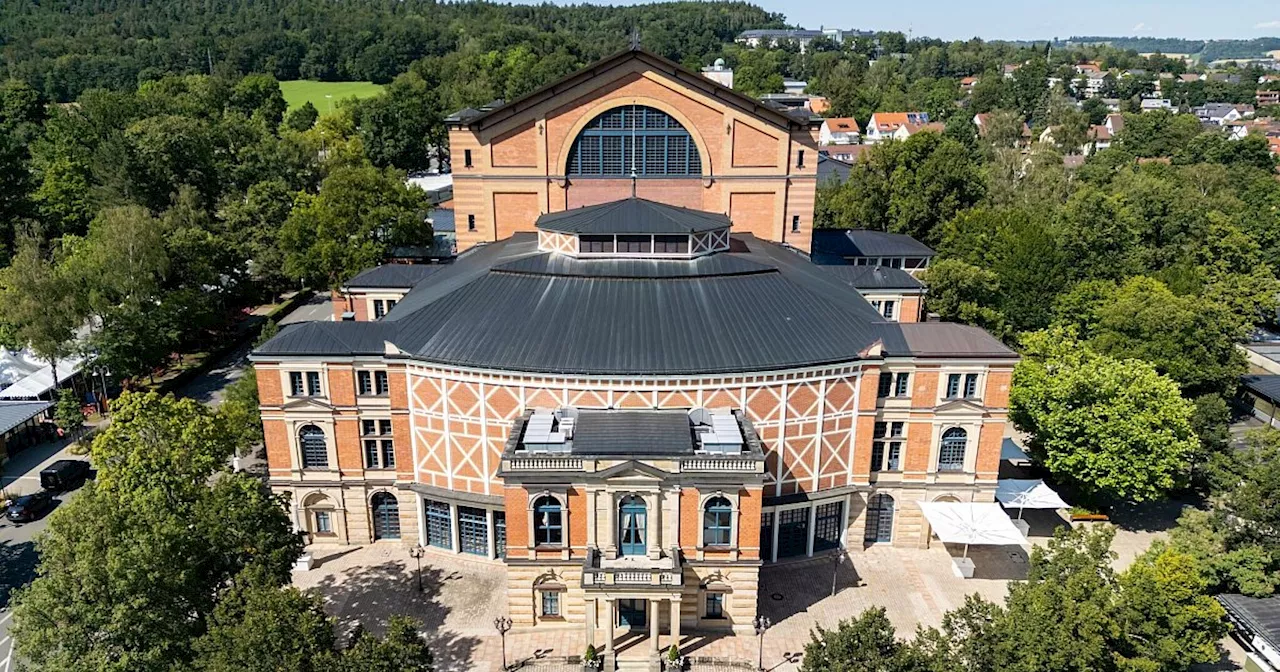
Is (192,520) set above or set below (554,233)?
below

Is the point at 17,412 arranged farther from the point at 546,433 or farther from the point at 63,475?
the point at 546,433

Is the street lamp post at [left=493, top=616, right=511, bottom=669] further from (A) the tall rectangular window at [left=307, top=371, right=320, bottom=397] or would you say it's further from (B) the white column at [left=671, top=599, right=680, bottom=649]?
(A) the tall rectangular window at [left=307, top=371, right=320, bottom=397]

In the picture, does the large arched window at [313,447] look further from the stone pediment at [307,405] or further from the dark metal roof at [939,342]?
the dark metal roof at [939,342]

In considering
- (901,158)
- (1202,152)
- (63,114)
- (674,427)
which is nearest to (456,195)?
(674,427)

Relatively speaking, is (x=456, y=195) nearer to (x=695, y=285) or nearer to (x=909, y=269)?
(x=695, y=285)

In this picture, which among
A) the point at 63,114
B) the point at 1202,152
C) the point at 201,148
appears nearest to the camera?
the point at 201,148

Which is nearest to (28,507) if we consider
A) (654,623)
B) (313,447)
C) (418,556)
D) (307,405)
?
(313,447)

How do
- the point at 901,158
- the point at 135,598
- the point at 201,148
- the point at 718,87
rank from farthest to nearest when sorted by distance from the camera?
the point at 201,148 < the point at 901,158 < the point at 718,87 < the point at 135,598
